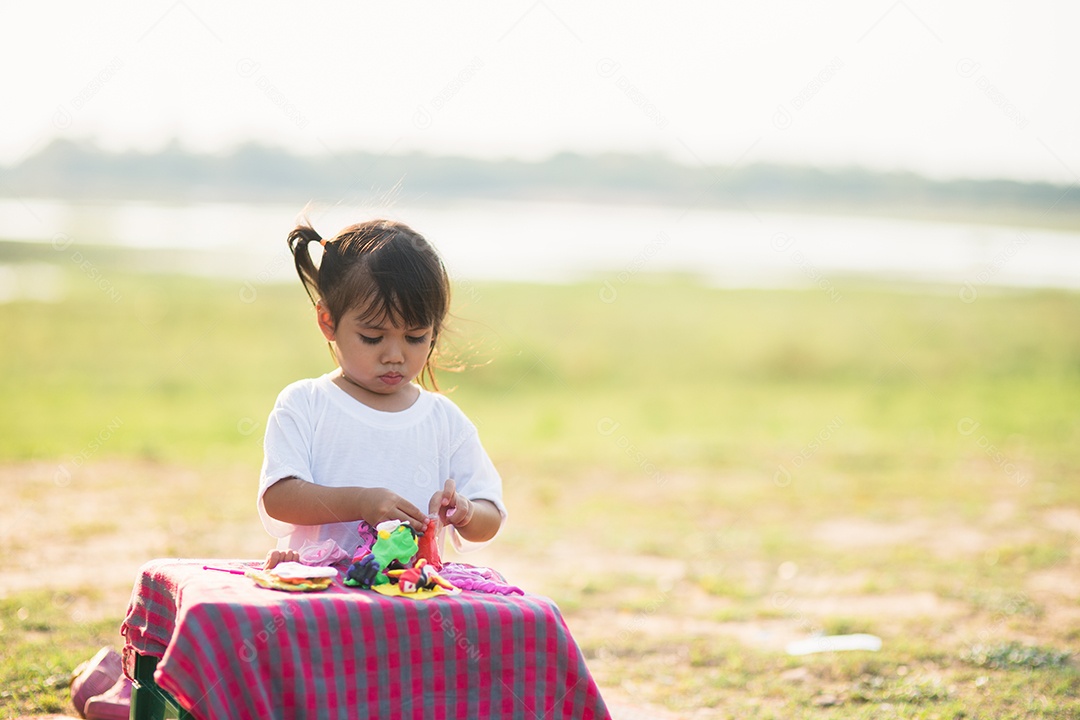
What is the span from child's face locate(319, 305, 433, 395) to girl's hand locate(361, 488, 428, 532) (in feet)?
1.32

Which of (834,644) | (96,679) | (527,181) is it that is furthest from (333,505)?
(527,181)

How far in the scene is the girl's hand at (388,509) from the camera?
11.0 ft

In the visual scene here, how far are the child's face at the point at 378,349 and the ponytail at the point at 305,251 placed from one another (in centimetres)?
17

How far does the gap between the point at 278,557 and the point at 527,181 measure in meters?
92.9

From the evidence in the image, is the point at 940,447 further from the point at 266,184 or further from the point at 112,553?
the point at 266,184

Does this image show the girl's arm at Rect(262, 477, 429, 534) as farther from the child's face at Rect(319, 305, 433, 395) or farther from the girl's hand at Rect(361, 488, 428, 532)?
the child's face at Rect(319, 305, 433, 395)

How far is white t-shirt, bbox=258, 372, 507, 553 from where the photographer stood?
3.52 m

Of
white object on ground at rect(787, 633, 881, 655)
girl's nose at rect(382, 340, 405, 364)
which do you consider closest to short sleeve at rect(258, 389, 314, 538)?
girl's nose at rect(382, 340, 405, 364)

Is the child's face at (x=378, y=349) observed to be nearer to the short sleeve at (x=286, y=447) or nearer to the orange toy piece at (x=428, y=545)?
the short sleeve at (x=286, y=447)

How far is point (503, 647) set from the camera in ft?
10.2

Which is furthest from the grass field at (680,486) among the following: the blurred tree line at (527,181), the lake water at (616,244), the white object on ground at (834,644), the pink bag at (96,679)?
the blurred tree line at (527,181)

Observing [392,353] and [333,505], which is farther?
[392,353]

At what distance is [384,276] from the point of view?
3484 millimetres

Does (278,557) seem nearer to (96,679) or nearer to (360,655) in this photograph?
(360,655)
